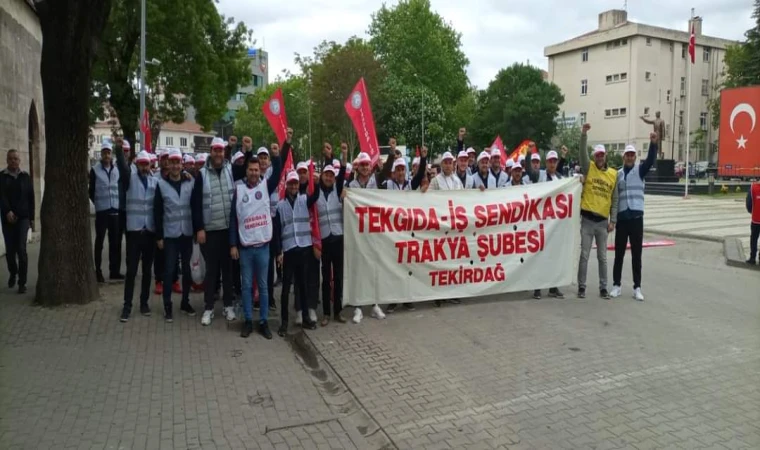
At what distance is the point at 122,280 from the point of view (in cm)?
988

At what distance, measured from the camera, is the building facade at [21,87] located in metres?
12.7

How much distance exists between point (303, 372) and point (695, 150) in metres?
76.7

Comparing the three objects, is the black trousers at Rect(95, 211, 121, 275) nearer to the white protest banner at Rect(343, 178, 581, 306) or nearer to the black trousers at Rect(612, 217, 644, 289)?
the white protest banner at Rect(343, 178, 581, 306)

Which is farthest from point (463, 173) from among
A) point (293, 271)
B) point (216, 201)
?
point (216, 201)

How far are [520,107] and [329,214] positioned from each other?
186 feet

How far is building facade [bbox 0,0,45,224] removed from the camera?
12.7m

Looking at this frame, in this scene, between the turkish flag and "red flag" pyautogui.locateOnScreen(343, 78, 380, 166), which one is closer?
"red flag" pyautogui.locateOnScreen(343, 78, 380, 166)

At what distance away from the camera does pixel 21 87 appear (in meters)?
14.2

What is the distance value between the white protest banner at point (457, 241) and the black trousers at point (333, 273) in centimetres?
13

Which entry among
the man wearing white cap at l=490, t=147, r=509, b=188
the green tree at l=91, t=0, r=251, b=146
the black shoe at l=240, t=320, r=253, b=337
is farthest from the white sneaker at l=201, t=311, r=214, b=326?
the green tree at l=91, t=0, r=251, b=146

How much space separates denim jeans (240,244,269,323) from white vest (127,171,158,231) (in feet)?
4.98

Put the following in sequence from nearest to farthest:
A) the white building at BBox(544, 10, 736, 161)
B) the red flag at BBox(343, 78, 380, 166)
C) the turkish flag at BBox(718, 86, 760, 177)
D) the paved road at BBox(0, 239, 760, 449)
Result: 1. the paved road at BBox(0, 239, 760, 449)
2. the red flag at BBox(343, 78, 380, 166)
3. the turkish flag at BBox(718, 86, 760, 177)
4. the white building at BBox(544, 10, 736, 161)

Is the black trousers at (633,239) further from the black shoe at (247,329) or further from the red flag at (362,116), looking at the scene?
the black shoe at (247,329)

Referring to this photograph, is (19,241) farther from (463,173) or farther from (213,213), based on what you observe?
(463,173)
